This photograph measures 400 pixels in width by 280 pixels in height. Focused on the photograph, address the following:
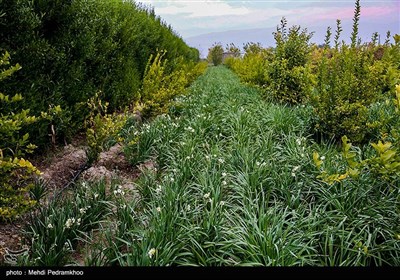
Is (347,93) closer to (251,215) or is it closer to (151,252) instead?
(251,215)

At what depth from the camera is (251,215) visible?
2744 mm

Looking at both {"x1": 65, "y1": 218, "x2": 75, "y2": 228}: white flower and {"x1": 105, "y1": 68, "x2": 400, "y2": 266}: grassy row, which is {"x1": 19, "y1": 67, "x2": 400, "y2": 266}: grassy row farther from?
{"x1": 65, "y1": 218, "x2": 75, "y2": 228}: white flower

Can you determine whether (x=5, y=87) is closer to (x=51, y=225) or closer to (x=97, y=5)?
(x=51, y=225)

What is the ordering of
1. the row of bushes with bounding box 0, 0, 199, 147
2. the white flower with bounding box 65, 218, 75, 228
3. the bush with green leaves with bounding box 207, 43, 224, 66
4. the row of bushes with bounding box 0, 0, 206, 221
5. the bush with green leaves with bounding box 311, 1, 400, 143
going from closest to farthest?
the white flower with bounding box 65, 218, 75, 228 < the row of bushes with bounding box 0, 0, 206, 221 < the row of bushes with bounding box 0, 0, 199, 147 < the bush with green leaves with bounding box 311, 1, 400, 143 < the bush with green leaves with bounding box 207, 43, 224, 66

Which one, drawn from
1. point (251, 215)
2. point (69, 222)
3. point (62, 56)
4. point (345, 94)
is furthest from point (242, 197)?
point (62, 56)

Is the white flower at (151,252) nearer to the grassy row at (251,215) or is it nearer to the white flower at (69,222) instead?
the grassy row at (251,215)

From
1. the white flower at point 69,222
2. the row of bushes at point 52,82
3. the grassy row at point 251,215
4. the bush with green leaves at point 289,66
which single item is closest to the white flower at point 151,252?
the grassy row at point 251,215

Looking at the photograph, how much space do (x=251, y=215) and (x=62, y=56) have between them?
10.2ft

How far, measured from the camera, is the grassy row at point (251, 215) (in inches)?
92.0

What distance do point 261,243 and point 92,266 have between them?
1216 millimetres

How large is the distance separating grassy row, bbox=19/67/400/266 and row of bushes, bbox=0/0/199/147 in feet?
3.89

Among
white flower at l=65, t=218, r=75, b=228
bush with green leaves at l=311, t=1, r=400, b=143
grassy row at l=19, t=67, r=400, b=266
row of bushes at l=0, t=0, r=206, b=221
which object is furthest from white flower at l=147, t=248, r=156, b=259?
bush with green leaves at l=311, t=1, r=400, b=143

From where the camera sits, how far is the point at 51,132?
441 centimetres

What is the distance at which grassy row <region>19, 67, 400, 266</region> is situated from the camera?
7.66ft
